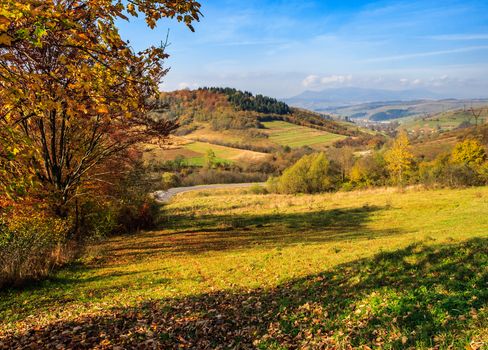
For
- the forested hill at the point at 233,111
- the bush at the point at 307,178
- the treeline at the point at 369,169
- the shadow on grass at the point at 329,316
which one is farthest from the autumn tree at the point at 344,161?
the shadow on grass at the point at 329,316

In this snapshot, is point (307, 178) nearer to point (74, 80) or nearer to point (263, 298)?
point (263, 298)

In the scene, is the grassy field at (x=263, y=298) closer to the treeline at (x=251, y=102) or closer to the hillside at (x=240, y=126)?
the hillside at (x=240, y=126)

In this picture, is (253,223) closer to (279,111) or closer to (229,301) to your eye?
(229,301)

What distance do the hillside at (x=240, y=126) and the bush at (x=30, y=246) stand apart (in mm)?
76174

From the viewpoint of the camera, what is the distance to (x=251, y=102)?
15850 centimetres

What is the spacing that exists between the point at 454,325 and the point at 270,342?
3276 mm

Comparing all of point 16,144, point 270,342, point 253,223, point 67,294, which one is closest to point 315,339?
point 270,342

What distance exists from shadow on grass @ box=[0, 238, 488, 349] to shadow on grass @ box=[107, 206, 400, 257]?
8.42m

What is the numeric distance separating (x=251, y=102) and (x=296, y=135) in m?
33.4

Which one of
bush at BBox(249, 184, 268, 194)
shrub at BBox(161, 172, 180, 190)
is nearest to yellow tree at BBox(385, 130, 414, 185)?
bush at BBox(249, 184, 268, 194)

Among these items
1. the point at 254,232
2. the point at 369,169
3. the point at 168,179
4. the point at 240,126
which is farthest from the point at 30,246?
the point at 240,126

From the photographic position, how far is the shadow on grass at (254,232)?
18359mm

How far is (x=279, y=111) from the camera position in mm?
164500

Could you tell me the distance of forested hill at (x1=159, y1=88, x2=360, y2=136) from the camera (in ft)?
431
